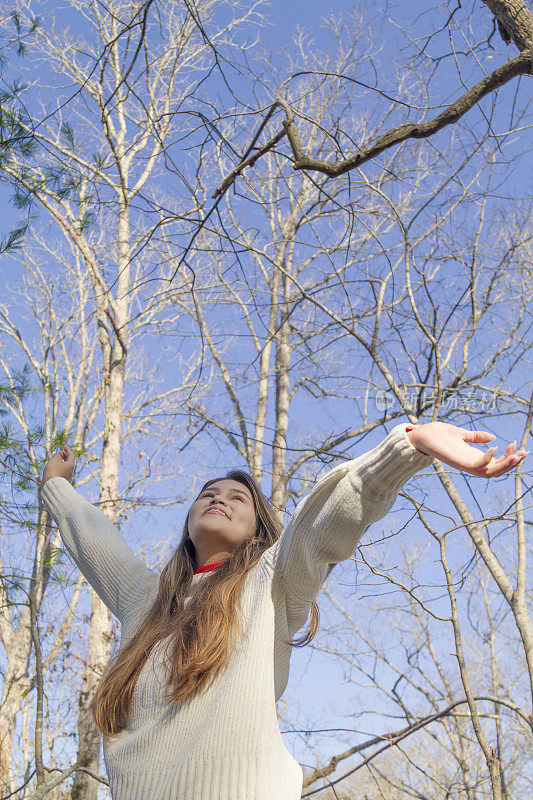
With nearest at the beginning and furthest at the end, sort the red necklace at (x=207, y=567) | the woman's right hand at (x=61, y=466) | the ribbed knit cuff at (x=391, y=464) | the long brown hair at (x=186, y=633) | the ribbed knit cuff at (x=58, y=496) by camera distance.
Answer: the ribbed knit cuff at (x=391, y=464) < the long brown hair at (x=186, y=633) < the red necklace at (x=207, y=567) < the ribbed knit cuff at (x=58, y=496) < the woman's right hand at (x=61, y=466)

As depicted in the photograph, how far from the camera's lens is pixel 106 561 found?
1858 millimetres

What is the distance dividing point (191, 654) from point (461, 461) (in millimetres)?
741

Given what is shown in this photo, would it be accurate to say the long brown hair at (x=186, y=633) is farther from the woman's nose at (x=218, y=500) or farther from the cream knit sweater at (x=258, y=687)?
the woman's nose at (x=218, y=500)

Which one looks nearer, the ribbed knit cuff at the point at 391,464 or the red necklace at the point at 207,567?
the ribbed knit cuff at the point at 391,464

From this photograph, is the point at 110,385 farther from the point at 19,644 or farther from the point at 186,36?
the point at 19,644

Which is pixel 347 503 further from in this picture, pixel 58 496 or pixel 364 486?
pixel 58 496

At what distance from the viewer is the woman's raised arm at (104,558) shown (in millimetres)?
1839

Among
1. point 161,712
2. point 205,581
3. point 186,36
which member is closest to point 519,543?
point 205,581

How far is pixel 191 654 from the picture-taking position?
144 cm

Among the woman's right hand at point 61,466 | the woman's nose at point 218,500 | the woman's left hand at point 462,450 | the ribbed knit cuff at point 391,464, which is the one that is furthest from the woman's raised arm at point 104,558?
the woman's left hand at point 462,450

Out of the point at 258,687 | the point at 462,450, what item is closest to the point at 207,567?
the point at 258,687

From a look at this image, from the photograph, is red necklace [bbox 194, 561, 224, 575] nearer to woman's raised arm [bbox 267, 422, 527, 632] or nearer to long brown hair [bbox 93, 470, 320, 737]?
long brown hair [bbox 93, 470, 320, 737]

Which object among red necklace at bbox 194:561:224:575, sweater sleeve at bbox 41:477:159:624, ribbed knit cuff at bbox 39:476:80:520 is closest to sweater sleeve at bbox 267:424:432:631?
red necklace at bbox 194:561:224:575

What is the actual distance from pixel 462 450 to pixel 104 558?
1.14 meters
